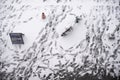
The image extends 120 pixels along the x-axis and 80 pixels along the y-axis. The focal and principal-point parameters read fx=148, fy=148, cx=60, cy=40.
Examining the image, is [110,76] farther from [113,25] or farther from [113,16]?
[113,16]

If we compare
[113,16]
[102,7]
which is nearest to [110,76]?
[113,16]

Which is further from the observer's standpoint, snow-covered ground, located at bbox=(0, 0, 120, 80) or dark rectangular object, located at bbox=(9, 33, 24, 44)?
dark rectangular object, located at bbox=(9, 33, 24, 44)

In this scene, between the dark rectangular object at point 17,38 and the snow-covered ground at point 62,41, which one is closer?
the snow-covered ground at point 62,41

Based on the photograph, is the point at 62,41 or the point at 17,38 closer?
the point at 62,41

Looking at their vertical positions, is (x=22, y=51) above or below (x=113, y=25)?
below

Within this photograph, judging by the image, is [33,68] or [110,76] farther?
[33,68]

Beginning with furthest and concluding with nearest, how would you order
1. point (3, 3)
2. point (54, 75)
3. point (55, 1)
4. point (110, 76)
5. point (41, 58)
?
1. point (3, 3)
2. point (55, 1)
3. point (41, 58)
4. point (54, 75)
5. point (110, 76)

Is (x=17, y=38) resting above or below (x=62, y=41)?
above

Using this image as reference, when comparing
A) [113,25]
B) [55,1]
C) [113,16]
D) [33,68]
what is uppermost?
[55,1]
